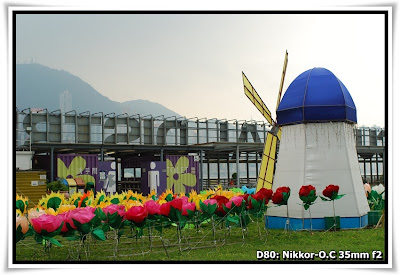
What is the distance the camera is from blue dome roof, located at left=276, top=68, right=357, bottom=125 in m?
13.4

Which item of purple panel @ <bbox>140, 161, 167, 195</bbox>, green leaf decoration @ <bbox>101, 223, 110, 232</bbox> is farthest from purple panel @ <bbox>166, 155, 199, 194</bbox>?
green leaf decoration @ <bbox>101, 223, 110, 232</bbox>

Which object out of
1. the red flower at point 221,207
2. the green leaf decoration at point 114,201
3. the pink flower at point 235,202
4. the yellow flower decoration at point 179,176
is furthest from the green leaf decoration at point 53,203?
the yellow flower decoration at point 179,176

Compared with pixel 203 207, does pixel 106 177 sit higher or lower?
lower

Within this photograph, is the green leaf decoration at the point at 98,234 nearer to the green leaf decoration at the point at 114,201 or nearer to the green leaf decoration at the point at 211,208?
the green leaf decoration at the point at 211,208

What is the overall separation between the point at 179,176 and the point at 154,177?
1707 mm

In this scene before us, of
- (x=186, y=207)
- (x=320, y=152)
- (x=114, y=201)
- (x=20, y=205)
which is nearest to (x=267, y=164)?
(x=320, y=152)

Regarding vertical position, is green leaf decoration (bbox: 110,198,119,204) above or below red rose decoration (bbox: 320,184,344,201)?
below

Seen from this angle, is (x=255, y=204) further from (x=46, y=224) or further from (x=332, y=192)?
(x=46, y=224)

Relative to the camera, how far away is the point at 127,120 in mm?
30531

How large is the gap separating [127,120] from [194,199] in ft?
64.9

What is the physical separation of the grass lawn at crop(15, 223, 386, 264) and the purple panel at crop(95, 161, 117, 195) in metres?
12.9

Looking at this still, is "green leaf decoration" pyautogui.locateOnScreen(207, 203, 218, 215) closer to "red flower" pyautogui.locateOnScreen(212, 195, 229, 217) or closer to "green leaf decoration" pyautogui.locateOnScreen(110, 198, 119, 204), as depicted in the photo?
"red flower" pyautogui.locateOnScreen(212, 195, 229, 217)

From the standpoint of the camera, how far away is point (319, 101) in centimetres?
1340
